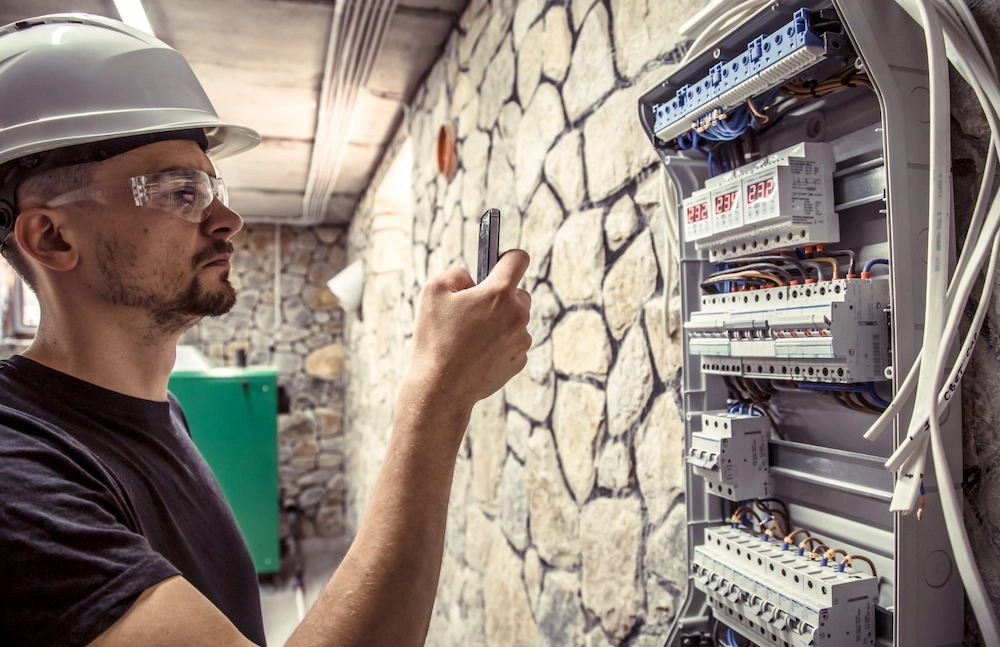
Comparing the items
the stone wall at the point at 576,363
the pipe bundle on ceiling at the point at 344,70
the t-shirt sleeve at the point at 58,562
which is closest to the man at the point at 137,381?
the t-shirt sleeve at the point at 58,562

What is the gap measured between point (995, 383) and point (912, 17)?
417 mm

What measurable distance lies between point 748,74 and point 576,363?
915mm

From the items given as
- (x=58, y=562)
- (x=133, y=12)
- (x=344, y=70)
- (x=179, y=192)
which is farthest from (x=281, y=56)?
(x=58, y=562)

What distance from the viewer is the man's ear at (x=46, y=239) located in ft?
3.16

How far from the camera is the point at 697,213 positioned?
0.96 meters

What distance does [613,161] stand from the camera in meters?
1.40

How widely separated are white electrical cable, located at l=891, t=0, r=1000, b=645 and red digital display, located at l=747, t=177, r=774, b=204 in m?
0.20

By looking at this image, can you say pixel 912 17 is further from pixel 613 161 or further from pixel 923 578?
pixel 613 161

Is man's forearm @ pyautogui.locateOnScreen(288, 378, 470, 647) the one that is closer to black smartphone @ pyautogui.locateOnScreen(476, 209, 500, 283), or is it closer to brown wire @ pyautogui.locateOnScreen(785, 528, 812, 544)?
black smartphone @ pyautogui.locateOnScreen(476, 209, 500, 283)

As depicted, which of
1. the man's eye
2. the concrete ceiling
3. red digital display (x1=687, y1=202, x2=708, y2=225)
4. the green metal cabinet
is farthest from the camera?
the green metal cabinet

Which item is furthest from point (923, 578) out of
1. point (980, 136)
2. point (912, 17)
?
point (912, 17)

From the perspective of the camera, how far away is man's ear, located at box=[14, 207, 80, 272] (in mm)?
962

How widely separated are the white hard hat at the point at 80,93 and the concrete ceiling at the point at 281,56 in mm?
1549

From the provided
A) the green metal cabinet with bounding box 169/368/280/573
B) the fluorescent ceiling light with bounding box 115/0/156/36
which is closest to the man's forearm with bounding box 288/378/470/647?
the fluorescent ceiling light with bounding box 115/0/156/36
